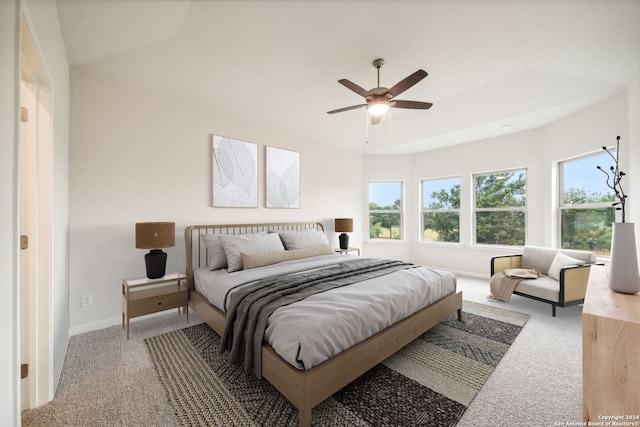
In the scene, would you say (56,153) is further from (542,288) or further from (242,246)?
(542,288)

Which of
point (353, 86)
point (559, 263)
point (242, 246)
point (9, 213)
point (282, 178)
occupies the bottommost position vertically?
point (559, 263)

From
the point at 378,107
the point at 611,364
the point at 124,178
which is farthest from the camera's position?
the point at 124,178

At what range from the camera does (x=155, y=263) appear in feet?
8.77

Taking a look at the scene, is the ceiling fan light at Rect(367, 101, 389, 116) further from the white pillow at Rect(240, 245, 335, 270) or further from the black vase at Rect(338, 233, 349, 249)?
the black vase at Rect(338, 233, 349, 249)

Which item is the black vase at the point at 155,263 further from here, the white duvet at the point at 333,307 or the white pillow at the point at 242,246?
the white pillow at the point at 242,246

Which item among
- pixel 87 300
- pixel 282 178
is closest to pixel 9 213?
pixel 87 300

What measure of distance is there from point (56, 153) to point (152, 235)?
988mm

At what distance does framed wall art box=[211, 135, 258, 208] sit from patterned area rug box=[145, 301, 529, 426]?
1827 mm


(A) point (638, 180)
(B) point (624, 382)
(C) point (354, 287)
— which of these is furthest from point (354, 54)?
(A) point (638, 180)

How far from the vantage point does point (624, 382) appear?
3.98 feet

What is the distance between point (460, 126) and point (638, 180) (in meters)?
2.11

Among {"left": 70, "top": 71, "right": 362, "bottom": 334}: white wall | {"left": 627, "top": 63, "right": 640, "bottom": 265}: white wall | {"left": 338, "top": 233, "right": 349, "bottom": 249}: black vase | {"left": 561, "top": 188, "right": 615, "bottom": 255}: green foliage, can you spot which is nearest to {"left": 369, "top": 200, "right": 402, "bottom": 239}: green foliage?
{"left": 338, "top": 233, "right": 349, "bottom": 249}: black vase

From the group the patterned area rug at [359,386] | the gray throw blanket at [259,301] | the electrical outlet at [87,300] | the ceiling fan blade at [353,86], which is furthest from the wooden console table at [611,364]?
the electrical outlet at [87,300]

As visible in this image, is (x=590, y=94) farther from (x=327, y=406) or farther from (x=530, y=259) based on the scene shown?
(x=327, y=406)
